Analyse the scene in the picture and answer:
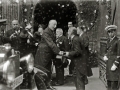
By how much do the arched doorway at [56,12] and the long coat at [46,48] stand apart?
9.11m

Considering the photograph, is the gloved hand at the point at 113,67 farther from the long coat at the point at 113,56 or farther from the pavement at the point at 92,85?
the pavement at the point at 92,85

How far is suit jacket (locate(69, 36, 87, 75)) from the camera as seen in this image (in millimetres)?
4453

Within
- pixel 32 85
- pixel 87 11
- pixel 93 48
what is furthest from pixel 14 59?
pixel 87 11

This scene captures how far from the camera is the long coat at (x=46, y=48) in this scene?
14.6 ft

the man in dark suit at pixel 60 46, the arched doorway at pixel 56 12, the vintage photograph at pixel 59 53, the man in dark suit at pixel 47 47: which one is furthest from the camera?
the arched doorway at pixel 56 12

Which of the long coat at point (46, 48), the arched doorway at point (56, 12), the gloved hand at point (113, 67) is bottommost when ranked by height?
the gloved hand at point (113, 67)

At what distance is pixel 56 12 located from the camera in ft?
51.2

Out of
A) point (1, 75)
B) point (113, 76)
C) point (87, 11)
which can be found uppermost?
point (87, 11)

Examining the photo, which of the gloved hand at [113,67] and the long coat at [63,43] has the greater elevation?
the long coat at [63,43]

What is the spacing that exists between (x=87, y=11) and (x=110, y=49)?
4.54 metres

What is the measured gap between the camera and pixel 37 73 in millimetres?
3324

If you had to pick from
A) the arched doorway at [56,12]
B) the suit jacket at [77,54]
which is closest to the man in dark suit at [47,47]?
the suit jacket at [77,54]

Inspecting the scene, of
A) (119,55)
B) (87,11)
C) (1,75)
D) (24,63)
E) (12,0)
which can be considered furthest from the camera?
(87,11)

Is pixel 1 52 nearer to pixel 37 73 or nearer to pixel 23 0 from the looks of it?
pixel 37 73
